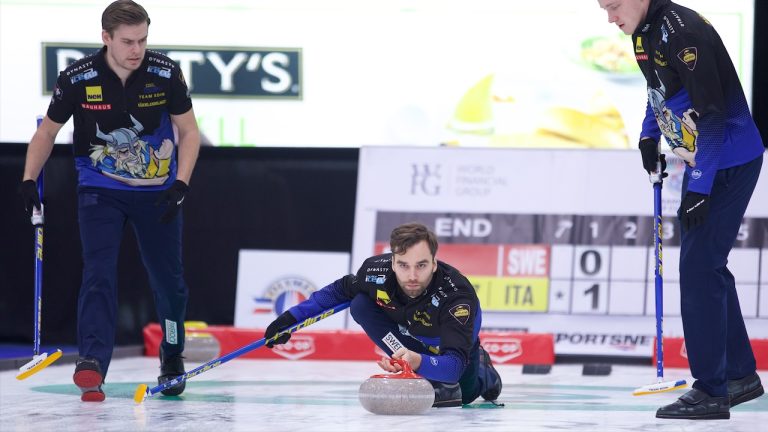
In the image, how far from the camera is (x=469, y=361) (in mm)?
3980

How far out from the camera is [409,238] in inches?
148

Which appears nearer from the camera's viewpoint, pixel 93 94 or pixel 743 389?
pixel 743 389

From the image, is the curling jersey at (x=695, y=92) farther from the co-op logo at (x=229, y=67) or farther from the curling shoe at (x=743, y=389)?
the co-op logo at (x=229, y=67)

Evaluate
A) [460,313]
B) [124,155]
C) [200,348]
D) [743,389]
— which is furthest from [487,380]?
[200,348]

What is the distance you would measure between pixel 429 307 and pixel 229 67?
3.64 metres

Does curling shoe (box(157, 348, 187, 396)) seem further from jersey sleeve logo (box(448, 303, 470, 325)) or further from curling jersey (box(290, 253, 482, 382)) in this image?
jersey sleeve logo (box(448, 303, 470, 325))

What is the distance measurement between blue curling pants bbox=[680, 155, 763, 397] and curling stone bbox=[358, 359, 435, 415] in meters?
0.76

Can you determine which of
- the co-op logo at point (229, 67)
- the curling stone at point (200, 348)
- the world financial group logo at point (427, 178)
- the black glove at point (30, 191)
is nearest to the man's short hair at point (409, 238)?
the black glove at point (30, 191)

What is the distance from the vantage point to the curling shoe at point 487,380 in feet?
13.5

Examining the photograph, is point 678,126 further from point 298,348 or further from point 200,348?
point 298,348

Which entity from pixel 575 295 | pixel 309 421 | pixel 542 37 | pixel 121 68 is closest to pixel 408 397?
pixel 309 421

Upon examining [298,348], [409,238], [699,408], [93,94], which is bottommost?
[298,348]

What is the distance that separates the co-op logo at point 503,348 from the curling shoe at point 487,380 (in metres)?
2.35

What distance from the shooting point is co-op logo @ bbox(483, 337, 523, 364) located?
6.54 meters
